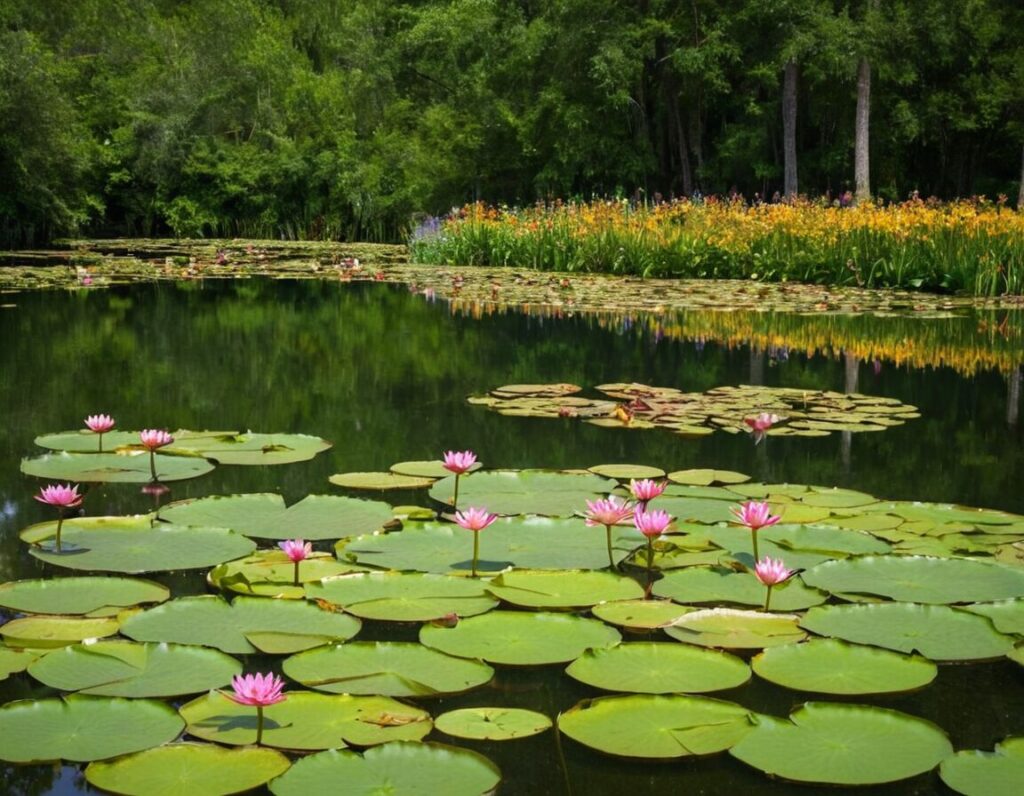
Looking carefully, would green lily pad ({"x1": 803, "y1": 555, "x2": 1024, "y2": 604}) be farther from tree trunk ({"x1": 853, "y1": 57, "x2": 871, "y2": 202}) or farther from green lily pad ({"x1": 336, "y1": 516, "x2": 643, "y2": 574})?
tree trunk ({"x1": 853, "y1": 57, "x2": 871, "y2": 202})

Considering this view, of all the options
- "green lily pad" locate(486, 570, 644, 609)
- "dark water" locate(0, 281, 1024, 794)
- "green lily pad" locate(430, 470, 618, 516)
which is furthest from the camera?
"green lily pad" locate(430, 470, 618, 516)

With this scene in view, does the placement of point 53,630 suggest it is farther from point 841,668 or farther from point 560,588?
point 841,668

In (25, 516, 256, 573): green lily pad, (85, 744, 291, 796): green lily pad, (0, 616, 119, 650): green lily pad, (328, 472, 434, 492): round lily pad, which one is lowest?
(85, 744, 291, 796): green lily pad

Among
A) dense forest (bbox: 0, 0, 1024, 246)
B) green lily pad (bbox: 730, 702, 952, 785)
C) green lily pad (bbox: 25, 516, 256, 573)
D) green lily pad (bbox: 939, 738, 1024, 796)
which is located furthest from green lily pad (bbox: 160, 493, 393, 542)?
dense forest (bbox: 0, 0, 1024, 246)

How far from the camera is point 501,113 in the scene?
28.2 meters

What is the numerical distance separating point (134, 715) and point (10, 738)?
0.57ft

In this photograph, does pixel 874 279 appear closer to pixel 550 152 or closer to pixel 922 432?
pixel 922 432

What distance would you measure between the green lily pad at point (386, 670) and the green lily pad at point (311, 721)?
0.05m

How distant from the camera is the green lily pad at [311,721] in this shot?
5.34ft

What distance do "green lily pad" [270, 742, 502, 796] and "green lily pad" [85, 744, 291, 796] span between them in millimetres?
47

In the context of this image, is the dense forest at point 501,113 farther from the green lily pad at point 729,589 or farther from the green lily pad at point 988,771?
the green lily pad at point 988,771

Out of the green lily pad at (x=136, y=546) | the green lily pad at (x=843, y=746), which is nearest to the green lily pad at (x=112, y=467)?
the green lily pad at (x=136, y=546)

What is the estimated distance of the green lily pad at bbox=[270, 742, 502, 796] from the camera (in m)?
1.48

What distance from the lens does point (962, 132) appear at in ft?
82.9
